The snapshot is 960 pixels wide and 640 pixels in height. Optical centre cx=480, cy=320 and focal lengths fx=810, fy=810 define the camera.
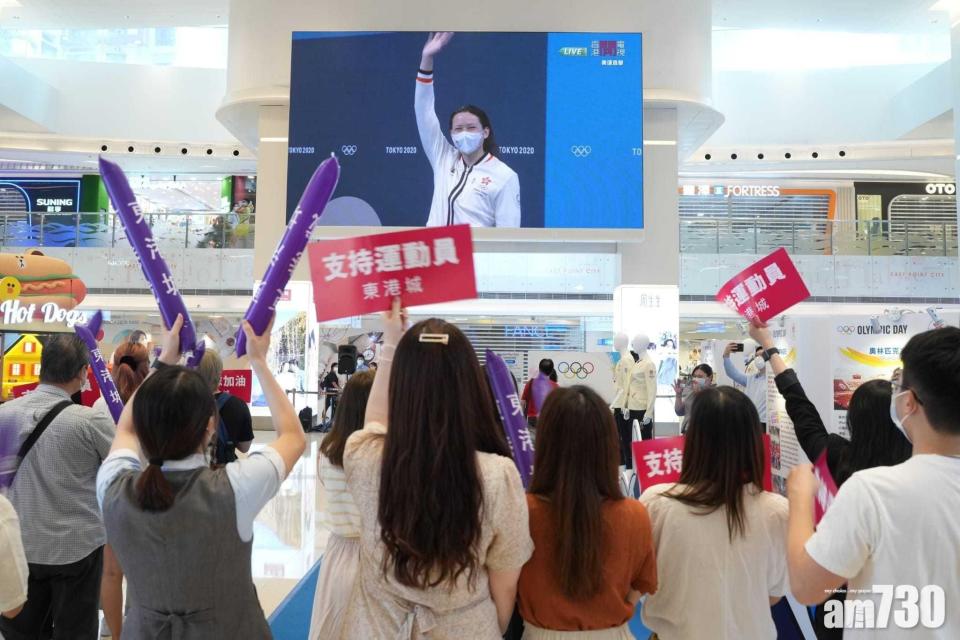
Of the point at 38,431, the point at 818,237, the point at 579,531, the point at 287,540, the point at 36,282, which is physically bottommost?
the point at 287,540

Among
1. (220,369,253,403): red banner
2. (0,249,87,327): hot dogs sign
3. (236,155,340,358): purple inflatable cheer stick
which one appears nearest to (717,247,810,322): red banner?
(236,155,340,358): purple inflatable cheer stick

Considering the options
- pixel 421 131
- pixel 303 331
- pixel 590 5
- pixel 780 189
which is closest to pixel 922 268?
A: pixel 780 189

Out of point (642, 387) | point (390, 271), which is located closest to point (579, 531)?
point (390, 271)

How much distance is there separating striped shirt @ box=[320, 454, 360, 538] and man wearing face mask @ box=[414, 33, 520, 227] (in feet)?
24.1

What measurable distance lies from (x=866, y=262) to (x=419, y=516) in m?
14.3

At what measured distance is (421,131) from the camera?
9.70 m

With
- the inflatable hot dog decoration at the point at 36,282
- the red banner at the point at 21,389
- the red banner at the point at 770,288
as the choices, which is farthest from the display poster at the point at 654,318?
the red banner at the point at 770,288

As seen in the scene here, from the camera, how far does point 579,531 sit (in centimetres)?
177

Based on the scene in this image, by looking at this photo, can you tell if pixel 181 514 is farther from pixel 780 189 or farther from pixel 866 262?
pixel 780 189

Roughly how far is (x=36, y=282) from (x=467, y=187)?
544 cm

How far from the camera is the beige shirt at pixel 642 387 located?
8695 millimetres

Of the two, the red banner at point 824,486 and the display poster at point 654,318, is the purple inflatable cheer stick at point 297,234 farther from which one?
the display poster at point 654,318

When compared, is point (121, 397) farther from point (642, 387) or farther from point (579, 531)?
point (642, 387)

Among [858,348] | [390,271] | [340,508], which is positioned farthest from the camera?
[858,348]
